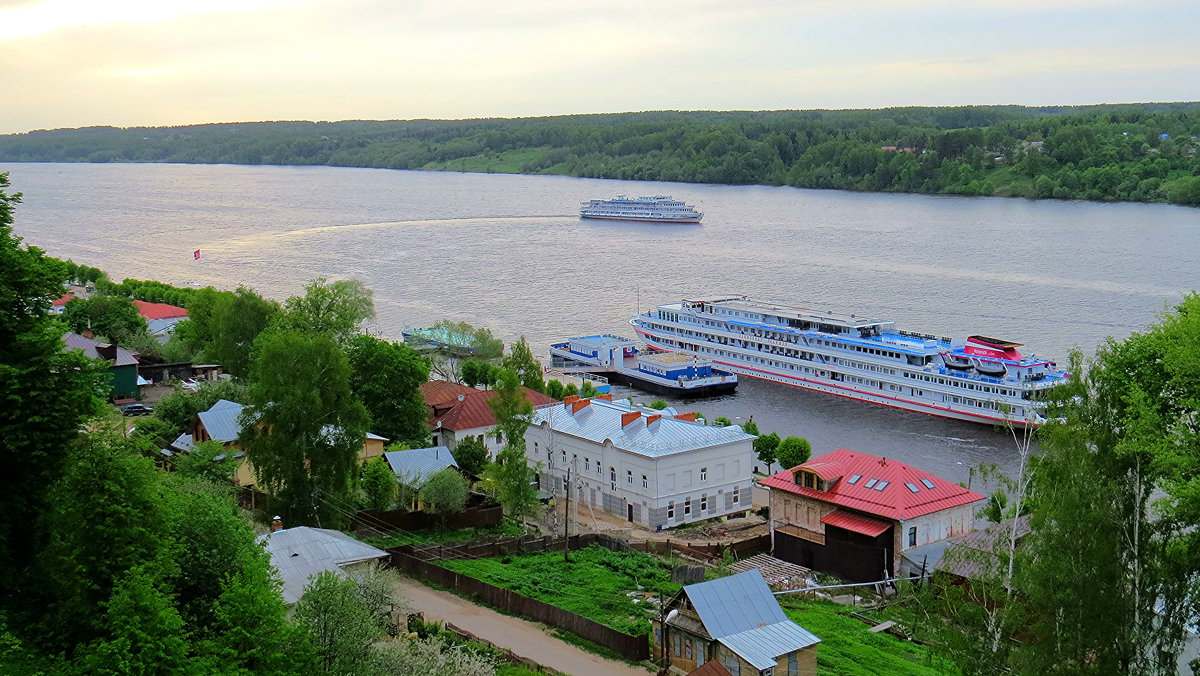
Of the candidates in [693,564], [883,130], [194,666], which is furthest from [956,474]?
[883,130]

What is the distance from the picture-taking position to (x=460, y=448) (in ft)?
118

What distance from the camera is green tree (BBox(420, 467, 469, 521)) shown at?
30.1m

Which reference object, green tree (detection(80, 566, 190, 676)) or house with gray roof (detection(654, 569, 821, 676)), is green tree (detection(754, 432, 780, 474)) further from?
green tree (detection(80, 566, 190, 676))

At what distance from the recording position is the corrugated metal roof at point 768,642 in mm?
19484

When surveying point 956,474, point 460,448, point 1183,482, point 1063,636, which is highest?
point 1183,482

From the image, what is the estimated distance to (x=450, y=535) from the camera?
98.8 ft

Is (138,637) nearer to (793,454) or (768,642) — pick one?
(768,642)

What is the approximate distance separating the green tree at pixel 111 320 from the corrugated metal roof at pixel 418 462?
24594 millimetres

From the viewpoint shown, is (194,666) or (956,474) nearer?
(194,666)

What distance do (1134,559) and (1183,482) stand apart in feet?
4.15

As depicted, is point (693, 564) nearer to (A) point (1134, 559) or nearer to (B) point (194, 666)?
(A) point (1134, 559)

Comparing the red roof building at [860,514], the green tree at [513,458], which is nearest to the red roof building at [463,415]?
the green tree at [513,458]

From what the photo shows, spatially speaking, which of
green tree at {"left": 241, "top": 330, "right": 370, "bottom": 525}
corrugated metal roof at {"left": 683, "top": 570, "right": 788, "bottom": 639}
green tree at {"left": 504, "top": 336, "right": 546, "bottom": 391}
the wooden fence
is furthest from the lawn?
green tree at {"left": 504, "top": 336, "right": 546, "bottom": 391}

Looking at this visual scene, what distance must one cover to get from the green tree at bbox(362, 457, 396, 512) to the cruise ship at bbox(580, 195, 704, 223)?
325ft
